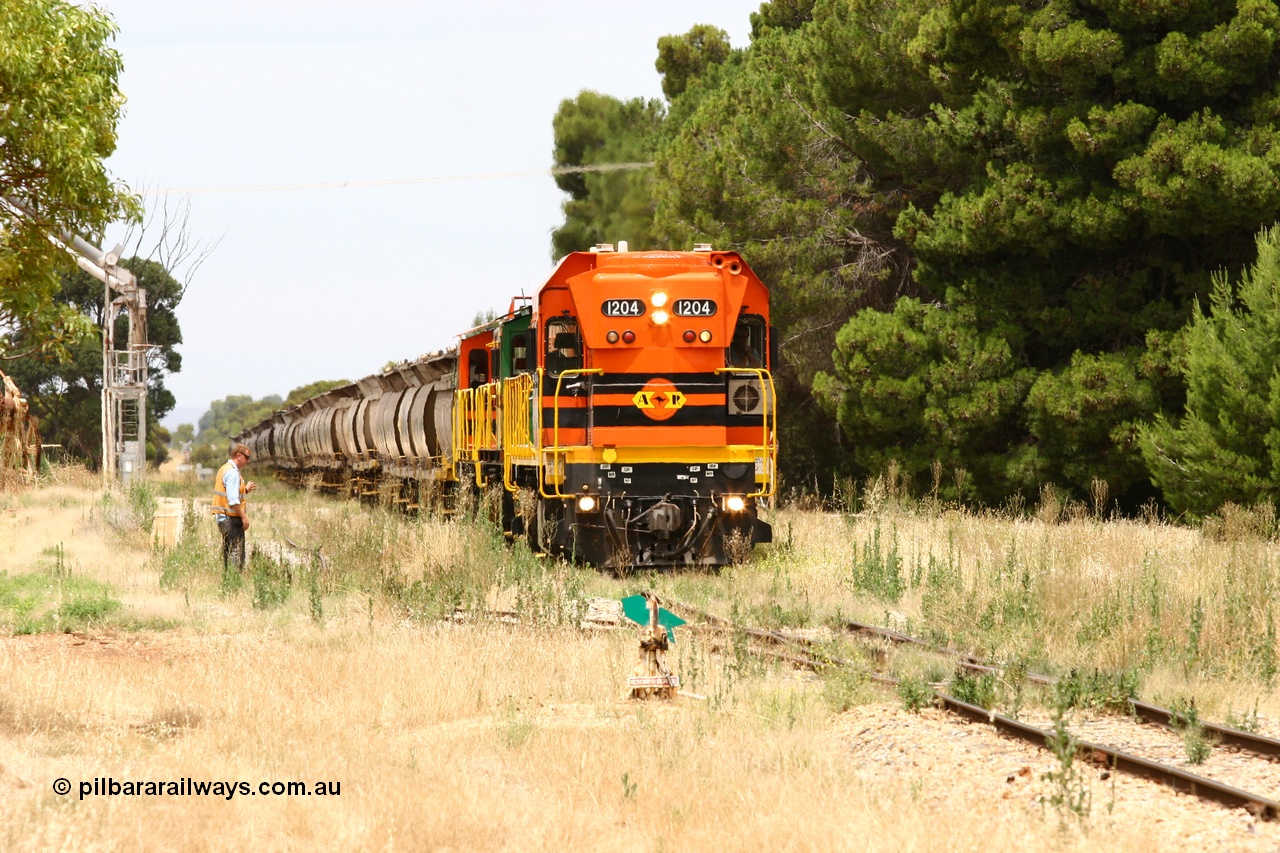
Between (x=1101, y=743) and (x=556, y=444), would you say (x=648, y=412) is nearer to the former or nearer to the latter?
(x=556, y=444)

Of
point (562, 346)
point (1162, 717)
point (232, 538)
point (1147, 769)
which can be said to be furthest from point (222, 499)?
point (1147, 769)

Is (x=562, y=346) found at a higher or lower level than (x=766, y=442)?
higher

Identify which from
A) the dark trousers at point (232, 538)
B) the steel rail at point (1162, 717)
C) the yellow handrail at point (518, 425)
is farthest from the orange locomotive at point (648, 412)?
the steel rail at point (1162, 717)

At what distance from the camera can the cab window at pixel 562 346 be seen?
15.0 meters

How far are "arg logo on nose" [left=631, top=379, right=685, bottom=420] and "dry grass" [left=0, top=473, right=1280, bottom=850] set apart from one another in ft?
5.88

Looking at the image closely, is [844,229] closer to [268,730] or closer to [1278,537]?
[1278,537]

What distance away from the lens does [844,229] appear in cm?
2725

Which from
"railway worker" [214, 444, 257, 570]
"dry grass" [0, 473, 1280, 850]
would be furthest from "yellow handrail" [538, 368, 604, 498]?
"railway worker" [214, 444, 257, 570]

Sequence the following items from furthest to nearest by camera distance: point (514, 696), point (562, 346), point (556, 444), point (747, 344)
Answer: point (747, 344)
point (562, 346)
point (556, 444)
point (514, 696)

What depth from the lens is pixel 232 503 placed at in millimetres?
14992

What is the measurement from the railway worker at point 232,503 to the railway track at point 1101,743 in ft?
21.0

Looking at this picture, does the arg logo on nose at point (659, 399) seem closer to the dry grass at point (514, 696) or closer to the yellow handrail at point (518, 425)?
the yellow handrail at point (518, 425)

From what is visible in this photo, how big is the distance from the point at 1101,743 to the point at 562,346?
871 centimetres

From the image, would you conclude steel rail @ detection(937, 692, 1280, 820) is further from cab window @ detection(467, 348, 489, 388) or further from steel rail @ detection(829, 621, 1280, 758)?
cab window @ detection(467, 348, 489, 388)
